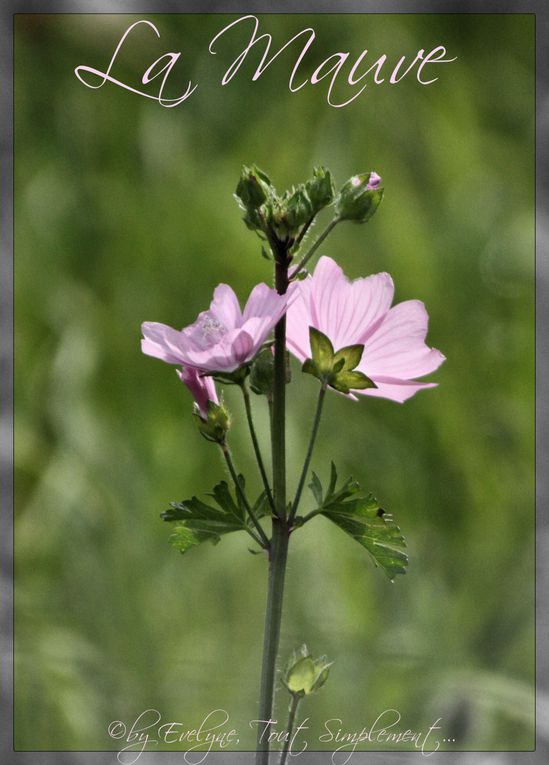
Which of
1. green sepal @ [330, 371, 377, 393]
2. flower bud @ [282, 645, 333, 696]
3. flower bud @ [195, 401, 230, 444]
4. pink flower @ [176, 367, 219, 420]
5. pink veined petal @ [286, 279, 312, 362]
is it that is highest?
pink veined petal @ [286, 279, 312, 362]

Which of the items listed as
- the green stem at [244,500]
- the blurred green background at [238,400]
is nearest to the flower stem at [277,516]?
the green stem at [244,500]

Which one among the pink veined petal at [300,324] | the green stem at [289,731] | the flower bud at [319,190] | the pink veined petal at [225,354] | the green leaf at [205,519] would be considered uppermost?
the flower bud at [319,190]

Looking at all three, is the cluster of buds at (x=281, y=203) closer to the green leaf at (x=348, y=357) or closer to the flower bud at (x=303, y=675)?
the green leaf at (x=348, y=357)

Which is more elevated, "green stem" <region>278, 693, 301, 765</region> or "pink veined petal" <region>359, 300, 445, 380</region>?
"pink veined petal" <region>359, 300, 445, 380</region>

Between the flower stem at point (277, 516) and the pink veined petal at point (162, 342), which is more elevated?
the pink veined petal at point (162, 342)

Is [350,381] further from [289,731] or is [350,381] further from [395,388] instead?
[289,731]

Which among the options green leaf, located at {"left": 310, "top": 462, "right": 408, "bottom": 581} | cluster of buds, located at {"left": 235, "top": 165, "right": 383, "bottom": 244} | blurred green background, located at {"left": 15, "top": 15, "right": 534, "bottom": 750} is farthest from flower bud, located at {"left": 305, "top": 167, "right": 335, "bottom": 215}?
blurred green background, located at {"left": 15, "top": 15, "right": 534, "bottom": 750}

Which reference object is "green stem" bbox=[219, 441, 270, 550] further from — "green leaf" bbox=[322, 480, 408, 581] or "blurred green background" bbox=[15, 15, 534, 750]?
"blurred green background" bbox=[15, 15, 534, 750]
